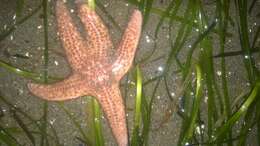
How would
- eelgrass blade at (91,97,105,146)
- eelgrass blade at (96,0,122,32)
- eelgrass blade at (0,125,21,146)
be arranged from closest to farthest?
eelgrass blade at (91,97,105,146), eelgrass blade at (0,125,21,146), eelgrass blade at (96,0,122,32)

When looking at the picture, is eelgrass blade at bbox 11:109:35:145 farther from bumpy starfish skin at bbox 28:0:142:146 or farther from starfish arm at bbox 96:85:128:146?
starfish arm at bbox 96:85:128:146

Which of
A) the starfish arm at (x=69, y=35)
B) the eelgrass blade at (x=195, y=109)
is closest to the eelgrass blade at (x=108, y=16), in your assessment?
the starfish arm at (x=69, y=35)

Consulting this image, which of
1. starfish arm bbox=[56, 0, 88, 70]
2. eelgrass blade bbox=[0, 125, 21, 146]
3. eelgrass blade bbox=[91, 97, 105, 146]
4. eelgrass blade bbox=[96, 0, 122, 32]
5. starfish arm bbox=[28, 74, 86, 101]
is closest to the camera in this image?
starfish arm bbox=[56, 0, 88, 70]

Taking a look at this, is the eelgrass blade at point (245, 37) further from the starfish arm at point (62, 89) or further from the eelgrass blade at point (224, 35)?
the starfish arm at point (62, 89)

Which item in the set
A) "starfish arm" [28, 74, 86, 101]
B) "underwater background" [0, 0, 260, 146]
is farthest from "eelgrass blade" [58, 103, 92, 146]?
"starfish arm" [28, 74, 86, 101]

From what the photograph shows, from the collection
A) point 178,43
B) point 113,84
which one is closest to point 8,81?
point 113,84

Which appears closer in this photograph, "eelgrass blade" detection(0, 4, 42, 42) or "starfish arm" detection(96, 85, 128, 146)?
"starfish arm" detection(96, 85, 128, 146)

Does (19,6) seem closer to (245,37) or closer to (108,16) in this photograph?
(108,16)
